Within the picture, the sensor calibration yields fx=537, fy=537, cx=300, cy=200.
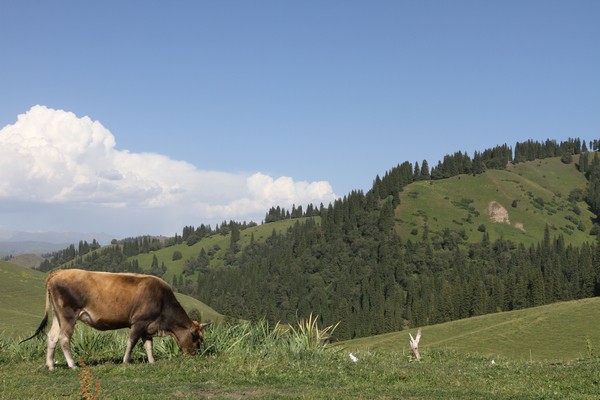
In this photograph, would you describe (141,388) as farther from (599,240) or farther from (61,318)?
(599,240)

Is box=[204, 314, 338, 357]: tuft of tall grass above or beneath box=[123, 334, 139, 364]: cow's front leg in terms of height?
beneath

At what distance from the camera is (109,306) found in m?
17.1

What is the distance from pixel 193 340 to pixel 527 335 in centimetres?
7120

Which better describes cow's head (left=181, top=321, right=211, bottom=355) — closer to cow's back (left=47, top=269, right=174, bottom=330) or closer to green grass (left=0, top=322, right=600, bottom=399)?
green grass (left=0, top=322, right=600, bottom=399)

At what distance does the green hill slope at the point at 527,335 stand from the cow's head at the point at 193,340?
49541mm

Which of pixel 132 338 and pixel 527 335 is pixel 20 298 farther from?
pixel 132 338

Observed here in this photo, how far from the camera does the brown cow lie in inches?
659

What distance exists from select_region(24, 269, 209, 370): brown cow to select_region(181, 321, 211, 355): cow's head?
37 centimetres

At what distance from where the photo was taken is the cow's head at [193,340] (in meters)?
18.5

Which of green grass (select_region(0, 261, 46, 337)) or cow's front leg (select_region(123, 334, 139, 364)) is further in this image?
green grass (select_region(0, 261, 46, 337))

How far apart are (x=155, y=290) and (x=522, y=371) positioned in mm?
12632

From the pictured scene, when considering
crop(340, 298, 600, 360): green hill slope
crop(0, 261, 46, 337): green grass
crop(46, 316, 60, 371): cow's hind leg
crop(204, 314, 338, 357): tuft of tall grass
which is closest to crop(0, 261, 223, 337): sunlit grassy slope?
crop(0, 261, 46, 337): green grass

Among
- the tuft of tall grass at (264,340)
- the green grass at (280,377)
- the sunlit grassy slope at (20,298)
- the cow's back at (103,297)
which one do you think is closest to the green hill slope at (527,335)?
the sunlit grassy slope at (20,298)

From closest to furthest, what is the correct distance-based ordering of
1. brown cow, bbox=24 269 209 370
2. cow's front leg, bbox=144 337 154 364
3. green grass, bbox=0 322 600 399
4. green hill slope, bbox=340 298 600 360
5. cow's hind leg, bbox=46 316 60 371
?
green grass, bbox=0 322 600 399 < cow's hind leg, bbox=46 316 60 371 < brown cow, bbox=24 269 209 370 < cow's front leg, bbox=144 337 154 364 < green hill slope, bbox=340 298 600 360
